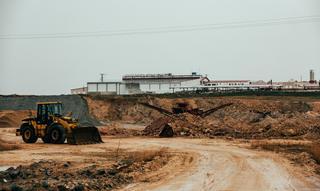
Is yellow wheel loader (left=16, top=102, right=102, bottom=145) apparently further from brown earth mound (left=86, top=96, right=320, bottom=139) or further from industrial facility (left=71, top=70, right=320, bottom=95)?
industrial facility (left=71, top=70, right=320, bottom=95)

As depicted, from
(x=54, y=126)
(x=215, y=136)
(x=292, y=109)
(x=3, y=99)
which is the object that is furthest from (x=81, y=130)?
(x=3, y=99)

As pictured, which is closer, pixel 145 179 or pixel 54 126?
pixel 145 179

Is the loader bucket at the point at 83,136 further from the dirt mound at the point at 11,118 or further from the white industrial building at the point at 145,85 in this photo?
the white industrial building at the point at 145,85

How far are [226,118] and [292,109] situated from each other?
8.63 metres

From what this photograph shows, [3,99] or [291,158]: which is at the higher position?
[3,99]

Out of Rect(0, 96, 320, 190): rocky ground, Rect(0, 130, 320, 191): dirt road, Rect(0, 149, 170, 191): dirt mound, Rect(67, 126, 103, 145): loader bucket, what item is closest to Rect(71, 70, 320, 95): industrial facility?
Rect(0, 96, 320, 190): rocky ground

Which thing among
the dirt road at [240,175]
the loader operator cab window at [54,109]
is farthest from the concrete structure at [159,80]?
the dirt road at [240,175]

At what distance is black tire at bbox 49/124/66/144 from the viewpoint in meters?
28.1

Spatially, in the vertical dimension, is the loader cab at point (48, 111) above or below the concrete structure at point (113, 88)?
below

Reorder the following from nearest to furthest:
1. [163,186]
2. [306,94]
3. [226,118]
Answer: [163,186], [226,118], [306,94]

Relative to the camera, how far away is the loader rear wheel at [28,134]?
2955 centimetres

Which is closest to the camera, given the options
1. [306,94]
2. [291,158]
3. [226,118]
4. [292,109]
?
[291,158]

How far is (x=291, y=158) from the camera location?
70.6ft

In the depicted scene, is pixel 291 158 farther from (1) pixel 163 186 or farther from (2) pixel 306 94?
(2) pixel 306 94
